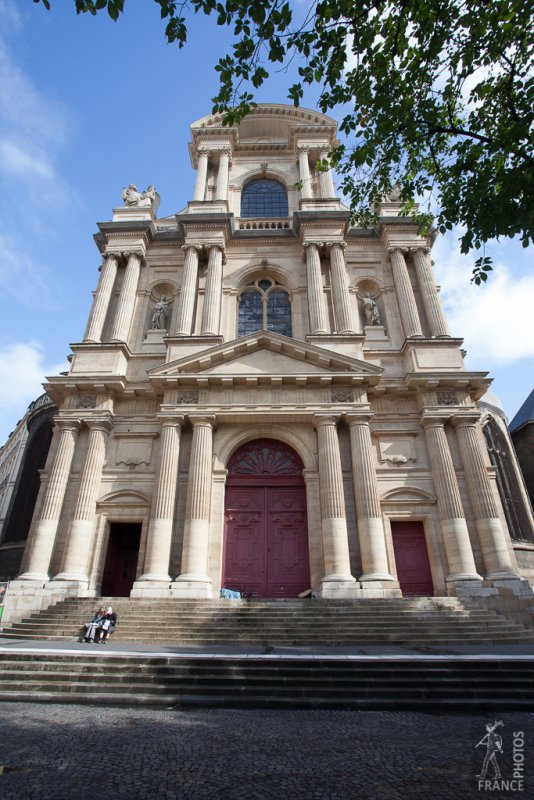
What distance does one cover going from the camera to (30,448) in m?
23.4

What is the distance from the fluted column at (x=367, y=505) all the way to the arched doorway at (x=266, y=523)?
2.04 metres

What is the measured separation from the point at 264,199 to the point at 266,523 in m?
17.7

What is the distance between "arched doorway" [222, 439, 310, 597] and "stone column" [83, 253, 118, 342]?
768cm

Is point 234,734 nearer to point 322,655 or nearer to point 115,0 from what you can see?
point 322,655

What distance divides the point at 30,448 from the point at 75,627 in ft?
48.7

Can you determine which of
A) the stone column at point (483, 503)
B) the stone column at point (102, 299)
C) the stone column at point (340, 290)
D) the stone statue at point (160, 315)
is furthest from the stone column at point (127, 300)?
the stone column at point (483, 503)

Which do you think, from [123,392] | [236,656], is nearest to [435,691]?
[236,656]

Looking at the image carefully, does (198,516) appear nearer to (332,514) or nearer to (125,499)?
(125,499)

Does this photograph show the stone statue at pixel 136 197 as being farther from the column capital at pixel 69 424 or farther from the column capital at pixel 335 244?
the column capital at pixel 69 424

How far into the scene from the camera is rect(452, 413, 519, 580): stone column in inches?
525

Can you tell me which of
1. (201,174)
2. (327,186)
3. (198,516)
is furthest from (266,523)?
(201,174)

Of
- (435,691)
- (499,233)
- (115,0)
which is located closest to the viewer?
(115,0)

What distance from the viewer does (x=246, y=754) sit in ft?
14.4

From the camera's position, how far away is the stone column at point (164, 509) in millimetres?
13359
